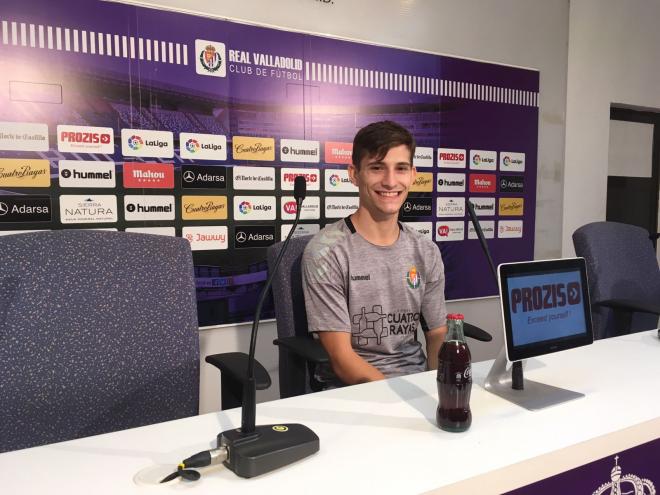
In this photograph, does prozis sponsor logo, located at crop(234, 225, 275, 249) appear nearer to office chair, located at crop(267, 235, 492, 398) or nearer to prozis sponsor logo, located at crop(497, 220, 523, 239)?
office chair, located at crop(267, 235, 492, 398)

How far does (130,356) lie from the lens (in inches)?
45.9

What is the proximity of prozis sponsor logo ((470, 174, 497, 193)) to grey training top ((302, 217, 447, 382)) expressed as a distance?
1.41m

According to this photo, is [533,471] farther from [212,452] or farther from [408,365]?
[408,365]

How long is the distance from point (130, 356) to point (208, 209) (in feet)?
3.59

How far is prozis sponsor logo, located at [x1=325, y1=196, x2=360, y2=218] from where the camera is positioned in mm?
2479

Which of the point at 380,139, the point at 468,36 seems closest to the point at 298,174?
the point at 380,139

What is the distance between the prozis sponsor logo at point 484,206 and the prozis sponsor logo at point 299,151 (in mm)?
978

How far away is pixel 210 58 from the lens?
215cm

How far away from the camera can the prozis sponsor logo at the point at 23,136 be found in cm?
183

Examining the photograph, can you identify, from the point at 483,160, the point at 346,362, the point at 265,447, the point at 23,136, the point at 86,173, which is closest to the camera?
the point at 265,447

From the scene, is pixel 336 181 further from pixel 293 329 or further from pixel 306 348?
pixel 306 348

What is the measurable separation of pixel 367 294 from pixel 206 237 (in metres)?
0.91

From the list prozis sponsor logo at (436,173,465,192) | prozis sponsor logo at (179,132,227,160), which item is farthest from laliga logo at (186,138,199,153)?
prozis sponsor logo at (436,173,465,192)

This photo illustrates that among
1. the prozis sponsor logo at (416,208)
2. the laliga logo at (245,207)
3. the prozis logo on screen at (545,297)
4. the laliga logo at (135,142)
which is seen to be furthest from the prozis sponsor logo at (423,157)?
the prozis logo on screen at (545,297)
